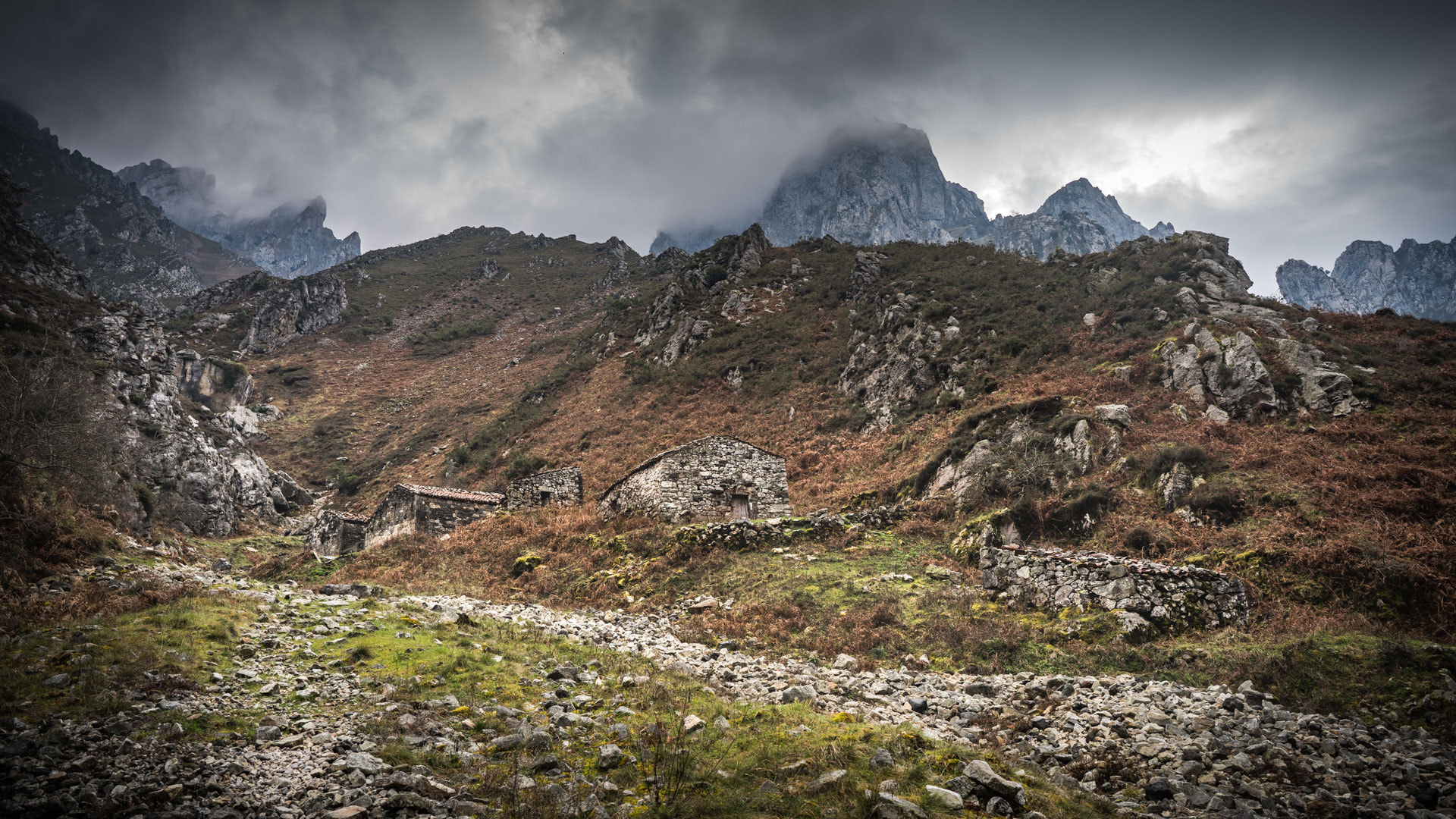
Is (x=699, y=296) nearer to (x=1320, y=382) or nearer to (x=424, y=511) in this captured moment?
(x=424, y=511)

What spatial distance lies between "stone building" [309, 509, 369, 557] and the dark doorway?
785 inches

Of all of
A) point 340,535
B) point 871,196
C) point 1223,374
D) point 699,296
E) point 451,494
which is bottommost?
point 340,535

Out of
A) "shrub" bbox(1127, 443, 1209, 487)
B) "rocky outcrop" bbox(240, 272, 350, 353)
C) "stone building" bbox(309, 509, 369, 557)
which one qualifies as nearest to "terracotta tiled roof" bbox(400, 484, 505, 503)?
"stone building" bbox(309, 509, 369, 557)

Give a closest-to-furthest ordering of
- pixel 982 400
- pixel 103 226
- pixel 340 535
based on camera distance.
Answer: pixel 982 400
pixel 340 535
pixel 103 226

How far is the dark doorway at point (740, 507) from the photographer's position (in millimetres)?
23331

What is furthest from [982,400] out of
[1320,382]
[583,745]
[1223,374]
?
[583,745]

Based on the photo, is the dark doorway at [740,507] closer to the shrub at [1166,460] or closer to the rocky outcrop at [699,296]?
the shrub at [1166,460]

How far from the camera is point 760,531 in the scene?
1941 cm

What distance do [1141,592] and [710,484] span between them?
1464 cm

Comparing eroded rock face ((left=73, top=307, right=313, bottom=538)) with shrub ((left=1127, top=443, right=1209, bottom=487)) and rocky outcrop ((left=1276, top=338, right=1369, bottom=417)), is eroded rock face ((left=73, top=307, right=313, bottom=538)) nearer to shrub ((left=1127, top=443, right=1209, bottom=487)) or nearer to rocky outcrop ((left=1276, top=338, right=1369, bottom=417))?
shrub ((left=1127, top=443, right=1209, bottom=487))

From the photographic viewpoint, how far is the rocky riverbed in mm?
5359

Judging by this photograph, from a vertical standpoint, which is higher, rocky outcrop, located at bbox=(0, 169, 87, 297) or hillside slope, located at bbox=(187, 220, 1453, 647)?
rocky outcrop, located at bbox=(0, 169, 87, 297)

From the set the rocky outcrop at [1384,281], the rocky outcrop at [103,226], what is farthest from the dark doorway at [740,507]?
the rocky outcrop at [103,226]

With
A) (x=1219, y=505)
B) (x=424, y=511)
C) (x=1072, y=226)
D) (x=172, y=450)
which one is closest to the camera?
(x=1219, y=505)
